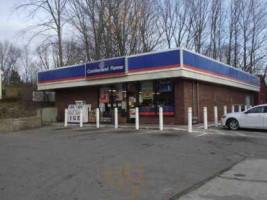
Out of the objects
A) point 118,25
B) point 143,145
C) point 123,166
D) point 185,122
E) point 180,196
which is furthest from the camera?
point 118,25

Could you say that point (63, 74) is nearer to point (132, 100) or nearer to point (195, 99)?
point (132, 100)

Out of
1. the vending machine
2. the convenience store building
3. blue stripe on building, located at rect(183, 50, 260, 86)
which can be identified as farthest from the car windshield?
the vending machine

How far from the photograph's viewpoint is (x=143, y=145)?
13.4 m

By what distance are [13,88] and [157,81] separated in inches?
831

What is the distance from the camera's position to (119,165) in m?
9.65

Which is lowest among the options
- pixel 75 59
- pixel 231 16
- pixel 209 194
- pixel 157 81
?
pixel 209 194

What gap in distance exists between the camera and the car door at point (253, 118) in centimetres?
1864

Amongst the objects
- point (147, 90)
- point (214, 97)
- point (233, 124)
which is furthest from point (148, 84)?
point (233, 124)

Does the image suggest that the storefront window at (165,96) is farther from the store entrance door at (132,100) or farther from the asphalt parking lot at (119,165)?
the asphalt parking lot at (119,165)

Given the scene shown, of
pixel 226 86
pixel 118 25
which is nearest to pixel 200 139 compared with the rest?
pixel 226 86

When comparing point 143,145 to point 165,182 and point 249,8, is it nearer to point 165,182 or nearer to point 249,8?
point 165,182

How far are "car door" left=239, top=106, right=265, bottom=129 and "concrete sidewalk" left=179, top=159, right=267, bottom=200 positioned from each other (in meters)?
9.34

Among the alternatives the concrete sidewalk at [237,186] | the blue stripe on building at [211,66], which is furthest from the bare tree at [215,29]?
the concrete sidewalk at [237,186]

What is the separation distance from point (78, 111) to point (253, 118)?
11.2 meters
